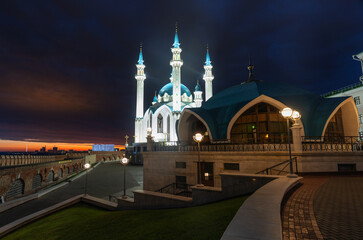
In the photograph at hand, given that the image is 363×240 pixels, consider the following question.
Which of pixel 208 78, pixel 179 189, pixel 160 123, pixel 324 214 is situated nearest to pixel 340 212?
pixel 324 214

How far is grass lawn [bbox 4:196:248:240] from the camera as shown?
5.93m

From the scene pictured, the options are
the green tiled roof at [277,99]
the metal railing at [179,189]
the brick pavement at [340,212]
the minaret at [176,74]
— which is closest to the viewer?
the brick pavement at [340,212]

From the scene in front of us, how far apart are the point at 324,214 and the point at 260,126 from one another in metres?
17.7

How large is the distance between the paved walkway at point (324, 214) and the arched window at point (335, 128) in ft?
54.5

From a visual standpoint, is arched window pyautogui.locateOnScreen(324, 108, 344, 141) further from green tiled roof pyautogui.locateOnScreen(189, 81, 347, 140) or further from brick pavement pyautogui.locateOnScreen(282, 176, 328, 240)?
brick pavement pyautogui.locateOnScreen(282, 176, 328, 240)

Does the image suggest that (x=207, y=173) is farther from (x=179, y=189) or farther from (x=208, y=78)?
(x=208, y=78)

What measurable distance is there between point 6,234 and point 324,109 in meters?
29.2

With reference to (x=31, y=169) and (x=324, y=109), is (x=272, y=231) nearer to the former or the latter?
(x=324, y=109)

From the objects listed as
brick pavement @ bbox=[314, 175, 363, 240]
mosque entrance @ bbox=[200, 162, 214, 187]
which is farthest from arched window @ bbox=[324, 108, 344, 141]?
brick pavement @ bbox=[314, 175, 363, 240]

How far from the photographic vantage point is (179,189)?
18766 mm

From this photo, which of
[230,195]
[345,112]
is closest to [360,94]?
[345,112]

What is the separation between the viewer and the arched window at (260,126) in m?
21.5

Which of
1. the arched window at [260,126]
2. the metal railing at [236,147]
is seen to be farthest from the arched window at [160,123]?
the arched window at [260,126]

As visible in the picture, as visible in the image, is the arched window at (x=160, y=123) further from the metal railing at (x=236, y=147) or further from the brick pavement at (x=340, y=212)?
the brick pavement at (x=340, y=212)
